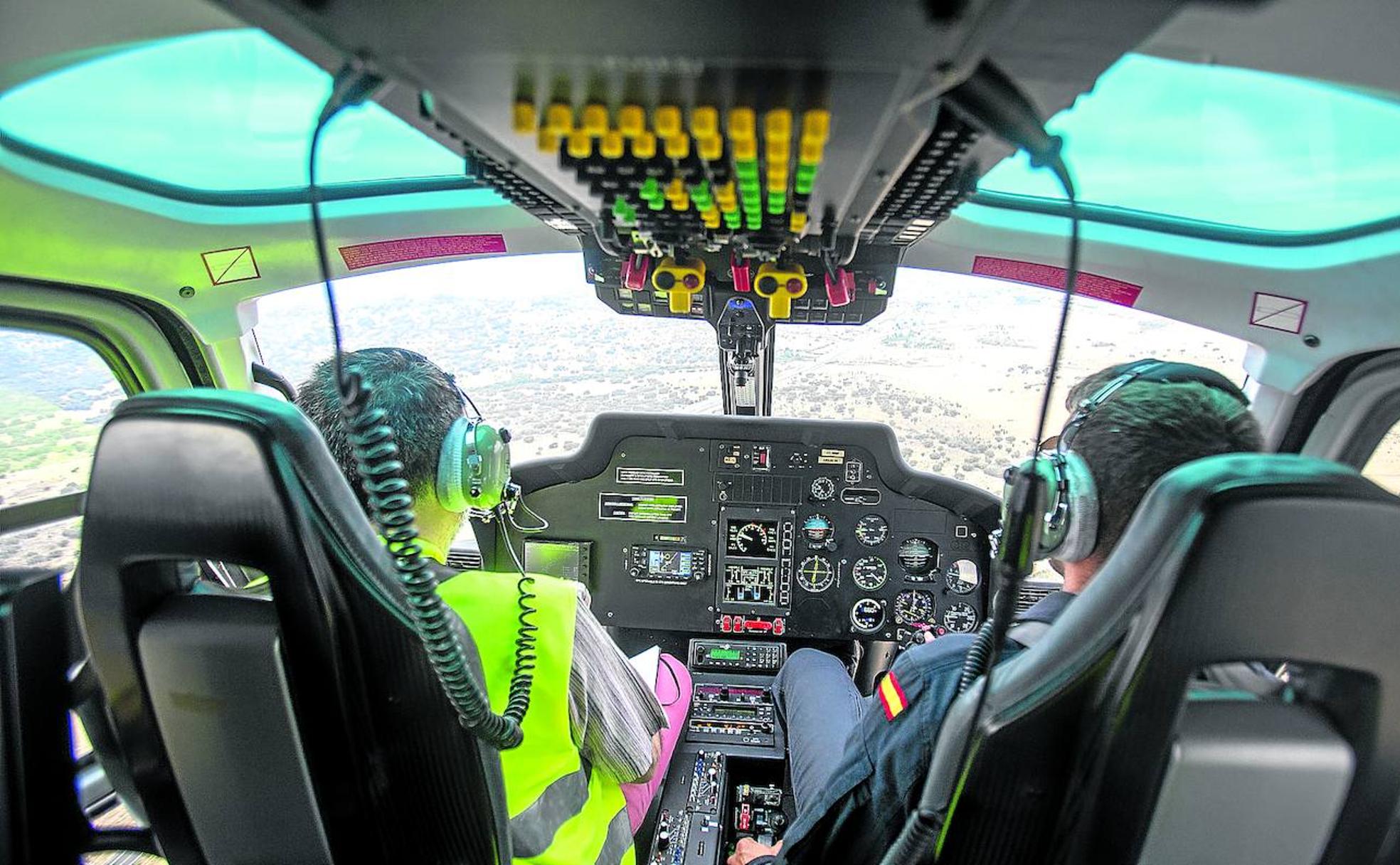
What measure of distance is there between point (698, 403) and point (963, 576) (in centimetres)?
107

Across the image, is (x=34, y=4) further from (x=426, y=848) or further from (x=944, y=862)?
(x=944, y=862)

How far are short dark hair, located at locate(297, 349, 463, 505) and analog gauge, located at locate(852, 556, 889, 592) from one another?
5.52ft

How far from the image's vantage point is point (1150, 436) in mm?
1157

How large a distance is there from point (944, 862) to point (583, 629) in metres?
0.67

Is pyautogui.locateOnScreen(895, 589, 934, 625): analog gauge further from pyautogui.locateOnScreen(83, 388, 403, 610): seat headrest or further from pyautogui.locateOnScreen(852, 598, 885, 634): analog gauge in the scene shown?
pyautogui.locateOnScreen(83, 388, 403, 610): seat headrest

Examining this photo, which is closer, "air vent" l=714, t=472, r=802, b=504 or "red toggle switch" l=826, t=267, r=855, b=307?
"red toggle switch" l=826, t=267, r=855, b=307

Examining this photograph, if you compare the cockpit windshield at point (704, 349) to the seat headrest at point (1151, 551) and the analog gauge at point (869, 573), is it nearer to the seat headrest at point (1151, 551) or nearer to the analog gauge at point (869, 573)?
the analog gauge at point (869, 573)

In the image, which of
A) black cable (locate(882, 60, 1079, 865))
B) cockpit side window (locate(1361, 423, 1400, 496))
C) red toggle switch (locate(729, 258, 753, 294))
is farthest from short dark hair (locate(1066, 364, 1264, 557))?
cockpit side window (locate(1361, 423, 1400, 496))

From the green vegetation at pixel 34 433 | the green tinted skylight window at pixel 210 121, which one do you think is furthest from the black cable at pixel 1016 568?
the green vegetation at pixel 34 433

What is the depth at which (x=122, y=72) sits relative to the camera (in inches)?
70.1

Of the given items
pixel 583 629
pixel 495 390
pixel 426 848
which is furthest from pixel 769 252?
pixel 495 390

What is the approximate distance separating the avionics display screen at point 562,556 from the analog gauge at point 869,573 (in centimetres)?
93

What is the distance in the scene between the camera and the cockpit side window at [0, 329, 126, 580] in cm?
206

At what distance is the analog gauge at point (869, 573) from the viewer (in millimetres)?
2701
